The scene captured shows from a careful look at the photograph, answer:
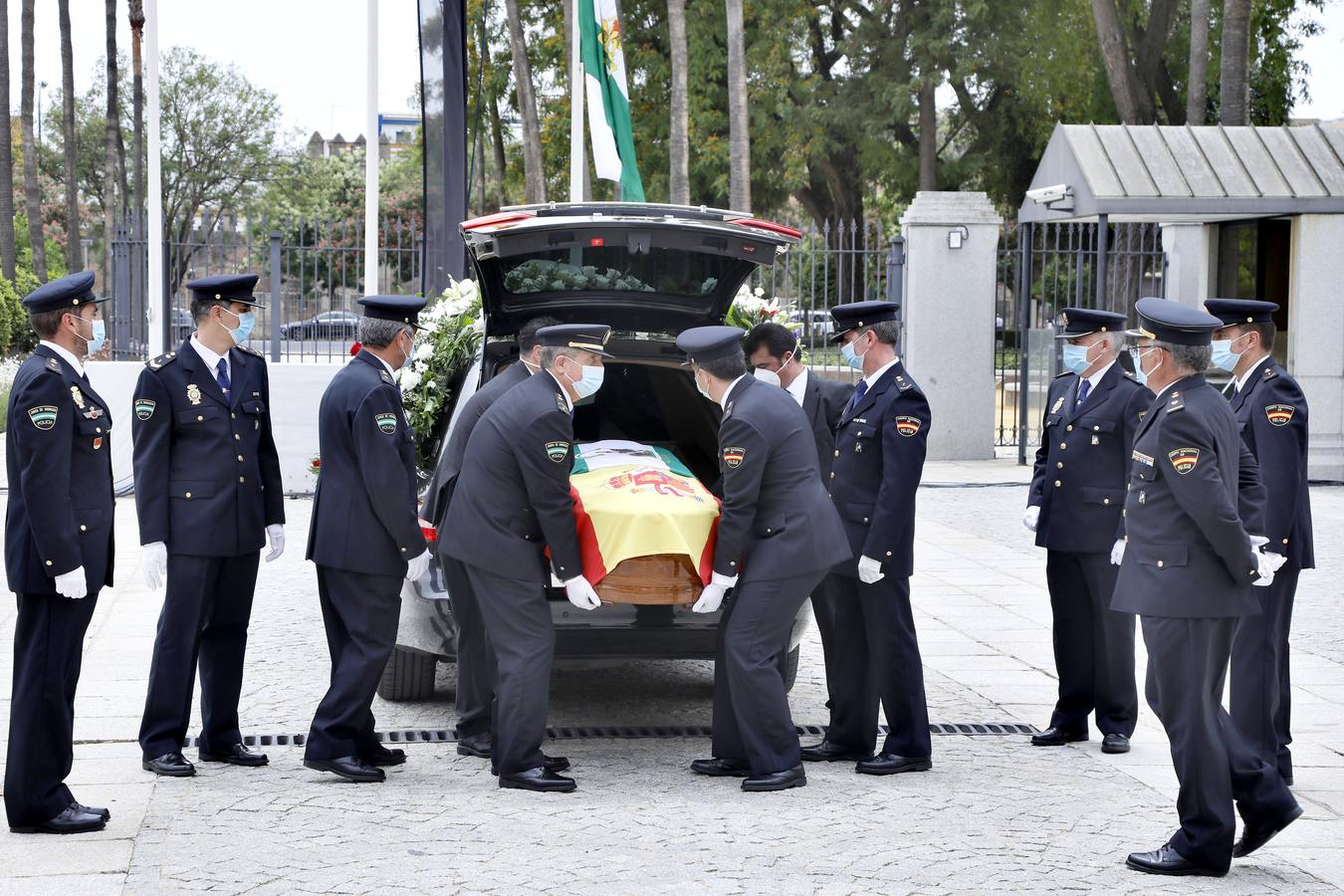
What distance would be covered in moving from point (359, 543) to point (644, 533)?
108 cm

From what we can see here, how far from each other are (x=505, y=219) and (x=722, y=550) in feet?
5.65

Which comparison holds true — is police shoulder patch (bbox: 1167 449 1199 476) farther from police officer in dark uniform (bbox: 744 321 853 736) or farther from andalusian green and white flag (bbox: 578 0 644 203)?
andalusian green and white flag (bbox: 578 0 644 203)

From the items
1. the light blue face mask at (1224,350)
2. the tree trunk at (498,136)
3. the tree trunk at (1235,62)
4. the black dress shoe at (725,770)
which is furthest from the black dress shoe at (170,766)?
the tree trunk at (498,136)

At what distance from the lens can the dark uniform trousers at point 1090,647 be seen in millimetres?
6523

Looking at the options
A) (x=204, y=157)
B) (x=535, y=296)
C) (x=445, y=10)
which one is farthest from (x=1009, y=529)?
(x=204, y=157)

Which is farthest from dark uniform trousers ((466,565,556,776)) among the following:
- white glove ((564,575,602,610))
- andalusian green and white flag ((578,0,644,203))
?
andalusian green and white flag ((578,0,644,203))

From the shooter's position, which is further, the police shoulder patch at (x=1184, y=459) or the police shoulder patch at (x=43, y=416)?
the police shoulder patch at (x=43, y=416)

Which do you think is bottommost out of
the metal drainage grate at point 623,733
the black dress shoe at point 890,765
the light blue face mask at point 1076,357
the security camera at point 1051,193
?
the metal drainage grate at point 623,733

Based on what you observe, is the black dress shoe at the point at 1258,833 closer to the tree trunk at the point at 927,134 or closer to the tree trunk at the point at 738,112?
the tree trunk at the point at 738,112

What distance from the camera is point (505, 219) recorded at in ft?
21.2

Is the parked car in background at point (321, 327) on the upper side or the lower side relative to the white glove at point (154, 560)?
upper

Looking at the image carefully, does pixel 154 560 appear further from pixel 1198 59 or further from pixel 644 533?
pixel 1198 59

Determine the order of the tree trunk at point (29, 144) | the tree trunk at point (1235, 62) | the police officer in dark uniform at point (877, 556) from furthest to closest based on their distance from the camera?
the tree trunk at point (29, 144) → the tree trunk at point (1235, 62) → the police officer in dark uniform at point (877, 556)

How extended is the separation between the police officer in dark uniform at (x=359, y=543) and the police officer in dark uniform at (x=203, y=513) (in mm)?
325
